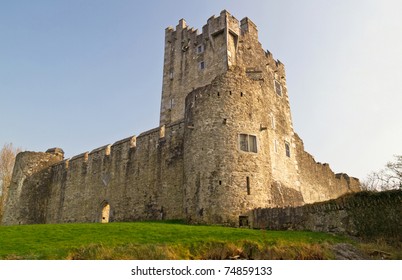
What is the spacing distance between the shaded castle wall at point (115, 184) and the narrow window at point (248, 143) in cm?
407

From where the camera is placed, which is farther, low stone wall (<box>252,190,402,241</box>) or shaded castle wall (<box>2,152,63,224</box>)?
shaded castle wall (<box>2,152,63,224</box>)

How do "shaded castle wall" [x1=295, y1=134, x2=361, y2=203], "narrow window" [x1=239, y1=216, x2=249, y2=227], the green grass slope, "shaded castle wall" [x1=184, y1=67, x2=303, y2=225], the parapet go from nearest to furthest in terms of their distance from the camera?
A: 1. the green grass slope
2. "narrow window" [x1=239, y1=216, x2=249, y2=227]
3. "shaded castle wall" [x1=184, y1=67, x2=303, y2=225]
4. "shaded castle wall" [x1=295, y1=134, x2=361, y2=203]
5. the parapet

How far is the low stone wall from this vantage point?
13.6m

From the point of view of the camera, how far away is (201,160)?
59.6 feet

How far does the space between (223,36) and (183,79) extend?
181 inches

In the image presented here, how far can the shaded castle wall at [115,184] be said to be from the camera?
21.2 metres

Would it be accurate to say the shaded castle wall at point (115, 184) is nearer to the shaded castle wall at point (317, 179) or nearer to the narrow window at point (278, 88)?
the narrow window at point (278, 88)

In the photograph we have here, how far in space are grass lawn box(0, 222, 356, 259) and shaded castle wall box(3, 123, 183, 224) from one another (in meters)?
6.97

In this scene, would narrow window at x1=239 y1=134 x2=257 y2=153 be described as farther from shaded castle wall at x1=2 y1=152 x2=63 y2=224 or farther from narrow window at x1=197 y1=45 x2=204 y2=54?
shaded castle wall at x1=2 y1=152 x2=63 y2=224

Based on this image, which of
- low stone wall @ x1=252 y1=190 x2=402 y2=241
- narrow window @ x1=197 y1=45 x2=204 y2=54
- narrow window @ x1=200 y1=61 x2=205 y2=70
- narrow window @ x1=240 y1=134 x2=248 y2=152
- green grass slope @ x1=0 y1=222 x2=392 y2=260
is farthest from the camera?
narrow window @ x1=197 y1=45 x2=204 y2=54

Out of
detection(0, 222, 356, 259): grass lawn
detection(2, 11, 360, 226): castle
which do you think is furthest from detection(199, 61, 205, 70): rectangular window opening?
detection(0, 222, 356, 259): grass lawn

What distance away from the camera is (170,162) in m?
21.4

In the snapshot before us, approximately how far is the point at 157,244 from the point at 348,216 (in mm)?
8025

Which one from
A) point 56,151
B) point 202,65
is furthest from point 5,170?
point 202,65
